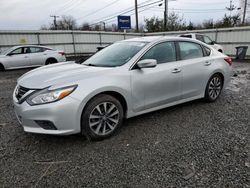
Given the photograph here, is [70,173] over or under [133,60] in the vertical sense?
under

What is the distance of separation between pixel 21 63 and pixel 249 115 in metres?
10.3

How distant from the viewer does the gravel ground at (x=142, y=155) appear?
2.24 metres

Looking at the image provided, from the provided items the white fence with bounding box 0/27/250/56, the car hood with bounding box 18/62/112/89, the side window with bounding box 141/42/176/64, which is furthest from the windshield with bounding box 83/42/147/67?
the white fence with bounding box 0/27/250/56

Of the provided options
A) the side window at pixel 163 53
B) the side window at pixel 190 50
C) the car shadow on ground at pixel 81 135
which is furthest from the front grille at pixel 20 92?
the side window at pixel 190 50

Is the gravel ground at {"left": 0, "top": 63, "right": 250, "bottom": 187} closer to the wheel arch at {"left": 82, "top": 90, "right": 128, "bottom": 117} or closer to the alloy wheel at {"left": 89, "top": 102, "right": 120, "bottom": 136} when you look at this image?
the alloy wheel at {"left": 89, "top": 102, "right": 120, "bottom": 136}

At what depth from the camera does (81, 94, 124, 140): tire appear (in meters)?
2.88

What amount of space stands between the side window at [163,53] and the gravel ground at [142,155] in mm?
1091

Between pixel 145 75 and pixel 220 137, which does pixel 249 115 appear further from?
pixel 145 75

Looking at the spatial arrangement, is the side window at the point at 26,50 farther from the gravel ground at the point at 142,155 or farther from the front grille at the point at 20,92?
the front grille at the point at 20,92

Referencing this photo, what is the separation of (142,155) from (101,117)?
82 cm

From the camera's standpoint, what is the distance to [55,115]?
2.62m

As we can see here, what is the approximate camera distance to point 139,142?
3010mm

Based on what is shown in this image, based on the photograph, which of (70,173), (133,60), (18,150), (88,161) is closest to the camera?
(70,173)

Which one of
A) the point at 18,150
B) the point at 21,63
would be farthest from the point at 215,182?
the point at 21,63
